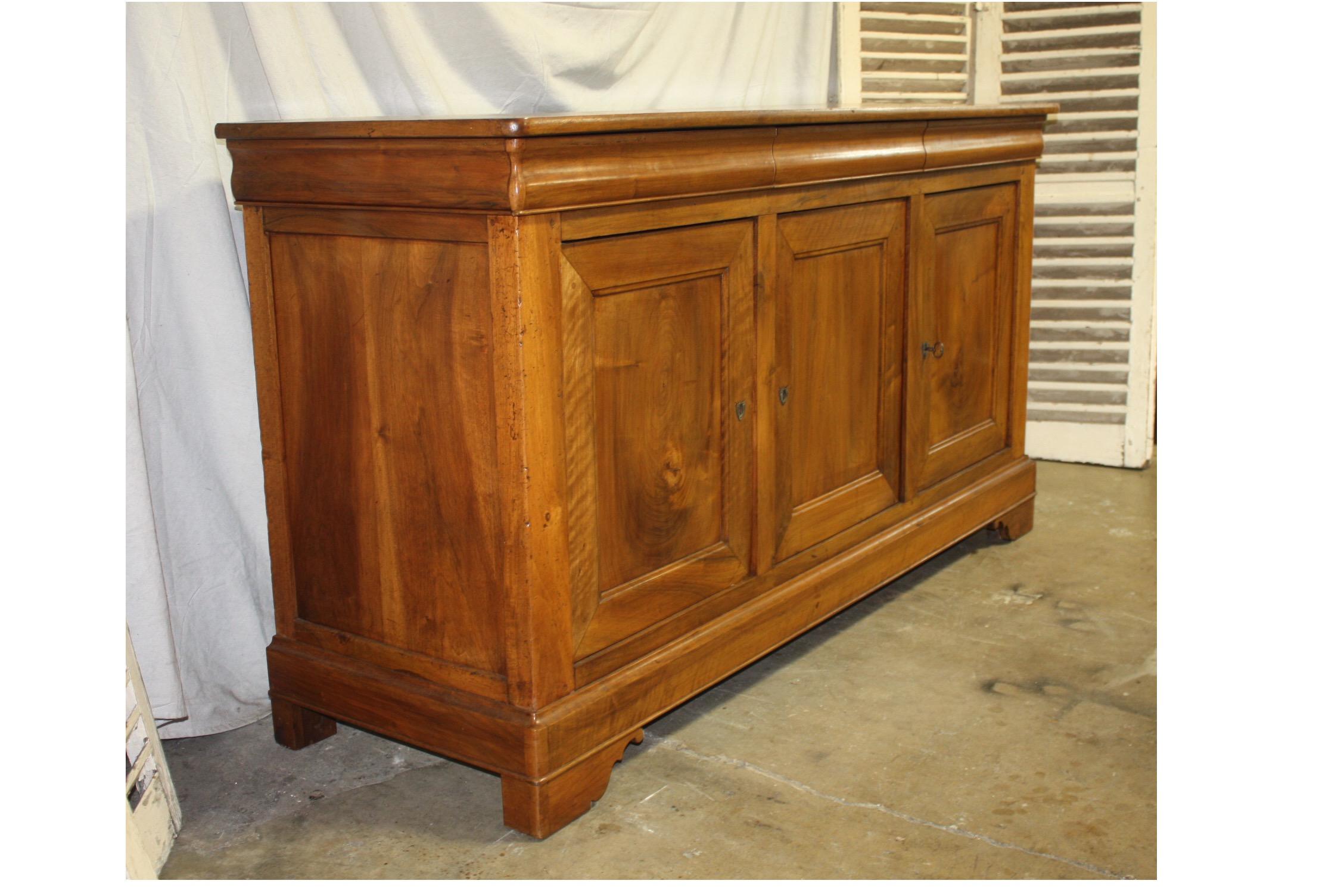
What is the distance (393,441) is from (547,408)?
11.1 inches

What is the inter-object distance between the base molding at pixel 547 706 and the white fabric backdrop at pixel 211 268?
190 mm

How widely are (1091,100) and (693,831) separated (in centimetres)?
252

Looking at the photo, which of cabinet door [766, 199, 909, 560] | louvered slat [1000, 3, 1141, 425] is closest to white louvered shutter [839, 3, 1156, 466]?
louvered slat [1000, 3, 1141, 425]

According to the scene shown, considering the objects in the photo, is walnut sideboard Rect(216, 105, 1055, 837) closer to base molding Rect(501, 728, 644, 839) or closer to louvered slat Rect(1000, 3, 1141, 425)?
base molding Rect(501, 728, 644, 839)

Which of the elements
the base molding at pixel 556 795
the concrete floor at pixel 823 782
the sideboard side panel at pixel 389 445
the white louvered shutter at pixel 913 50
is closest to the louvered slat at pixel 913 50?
the white louvered shutter at pixel 913 50

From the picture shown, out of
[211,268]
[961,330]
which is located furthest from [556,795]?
[961,330]

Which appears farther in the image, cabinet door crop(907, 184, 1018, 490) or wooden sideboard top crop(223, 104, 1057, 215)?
cabinet door crop(907, 184, 1018, 490)

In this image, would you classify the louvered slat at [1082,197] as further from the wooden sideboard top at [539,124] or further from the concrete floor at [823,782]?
the wooden sideboard top at [539,124]

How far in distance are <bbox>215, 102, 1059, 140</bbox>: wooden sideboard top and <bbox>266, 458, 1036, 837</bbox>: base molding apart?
31.7 inches

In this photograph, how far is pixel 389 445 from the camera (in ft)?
6.19

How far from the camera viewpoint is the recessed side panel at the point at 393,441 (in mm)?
1776

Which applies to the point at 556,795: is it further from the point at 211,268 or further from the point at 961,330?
the point at 961,330

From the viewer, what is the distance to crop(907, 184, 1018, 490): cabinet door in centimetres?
263

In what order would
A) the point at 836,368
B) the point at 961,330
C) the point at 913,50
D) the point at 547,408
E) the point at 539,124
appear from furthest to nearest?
the point at 913,50 → the point at 961,330 → the point at 836,368 → the point at 547,408 → the point at 539,124
